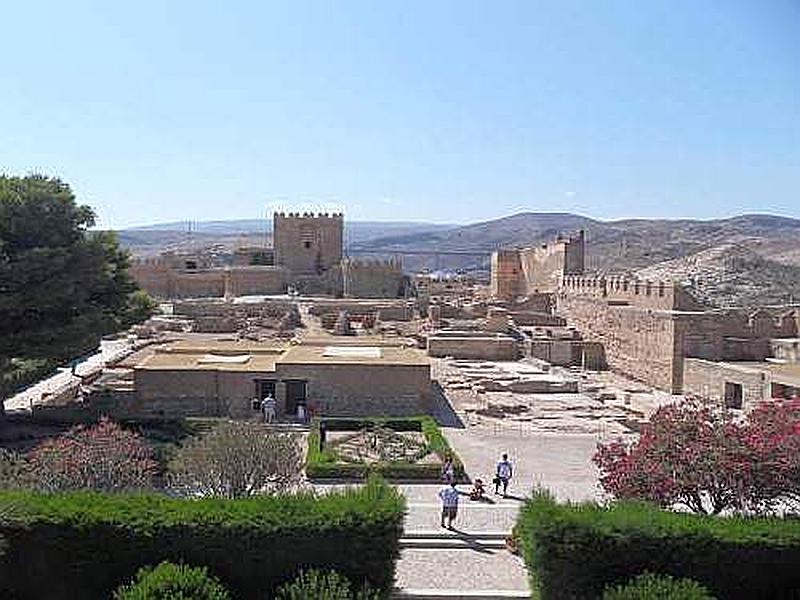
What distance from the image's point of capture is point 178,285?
63.4 m

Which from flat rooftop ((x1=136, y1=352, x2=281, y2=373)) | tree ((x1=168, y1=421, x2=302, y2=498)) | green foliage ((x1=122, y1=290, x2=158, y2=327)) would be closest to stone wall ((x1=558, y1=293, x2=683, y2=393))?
flat rooftop ((x1=136, y1=352, x2=281, y2=373))

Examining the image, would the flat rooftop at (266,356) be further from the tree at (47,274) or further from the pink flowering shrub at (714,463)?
the pink flowering shrub at (714,463)

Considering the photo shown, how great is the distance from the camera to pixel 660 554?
40.2ft

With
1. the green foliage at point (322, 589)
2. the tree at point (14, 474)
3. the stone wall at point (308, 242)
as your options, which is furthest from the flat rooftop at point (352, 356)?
the stone wall at point (308, 242)

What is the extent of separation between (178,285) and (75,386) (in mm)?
32033

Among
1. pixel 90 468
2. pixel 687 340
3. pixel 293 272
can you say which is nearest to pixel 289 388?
pixel 90 468

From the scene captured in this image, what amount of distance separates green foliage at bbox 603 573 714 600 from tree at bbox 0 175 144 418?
17084 mm

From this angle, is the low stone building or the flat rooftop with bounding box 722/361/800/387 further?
the flat rooftop with bounding box 722/361/800/387

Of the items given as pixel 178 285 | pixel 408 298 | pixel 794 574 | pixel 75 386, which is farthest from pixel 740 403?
pixel 178 285

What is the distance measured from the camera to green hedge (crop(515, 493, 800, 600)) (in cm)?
1224

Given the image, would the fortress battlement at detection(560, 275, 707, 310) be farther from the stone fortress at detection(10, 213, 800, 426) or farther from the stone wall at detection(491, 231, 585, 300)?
the stone wall at detection(491, 231, 585, 300)

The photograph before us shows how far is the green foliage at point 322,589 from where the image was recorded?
447 inches

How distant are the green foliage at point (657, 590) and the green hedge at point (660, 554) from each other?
440 mm

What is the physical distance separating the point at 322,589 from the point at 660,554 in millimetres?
4285
